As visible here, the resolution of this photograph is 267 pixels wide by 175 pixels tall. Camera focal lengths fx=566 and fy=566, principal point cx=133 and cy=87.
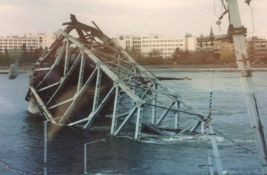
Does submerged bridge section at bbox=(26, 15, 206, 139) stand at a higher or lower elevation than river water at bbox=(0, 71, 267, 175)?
higher

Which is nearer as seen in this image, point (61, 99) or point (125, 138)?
point (125, 138)

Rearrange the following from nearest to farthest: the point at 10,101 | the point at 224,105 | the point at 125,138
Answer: the point at 125,138 < the point at 224,105 < the point at 10,101

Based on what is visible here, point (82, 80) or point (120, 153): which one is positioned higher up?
point (82, 80)

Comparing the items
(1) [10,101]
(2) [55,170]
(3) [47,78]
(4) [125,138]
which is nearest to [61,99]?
(3) [47,78]

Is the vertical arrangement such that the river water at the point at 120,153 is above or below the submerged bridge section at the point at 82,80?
below

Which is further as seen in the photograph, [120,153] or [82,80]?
[82,80]

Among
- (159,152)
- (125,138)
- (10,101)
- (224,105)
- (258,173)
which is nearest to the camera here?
(258,173)

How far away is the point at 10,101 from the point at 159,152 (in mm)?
64516

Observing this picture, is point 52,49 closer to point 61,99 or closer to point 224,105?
point 61,99

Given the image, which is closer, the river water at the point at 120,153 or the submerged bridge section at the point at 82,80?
the river water at the point at 120,153

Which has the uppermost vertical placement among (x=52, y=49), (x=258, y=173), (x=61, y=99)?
(x=52, y=49)

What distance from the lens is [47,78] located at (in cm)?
6162

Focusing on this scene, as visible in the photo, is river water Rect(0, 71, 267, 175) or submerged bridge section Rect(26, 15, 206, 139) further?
submerged bridge section Rect(26, 15, 206, 139)

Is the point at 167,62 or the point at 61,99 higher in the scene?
the point at 167,62
